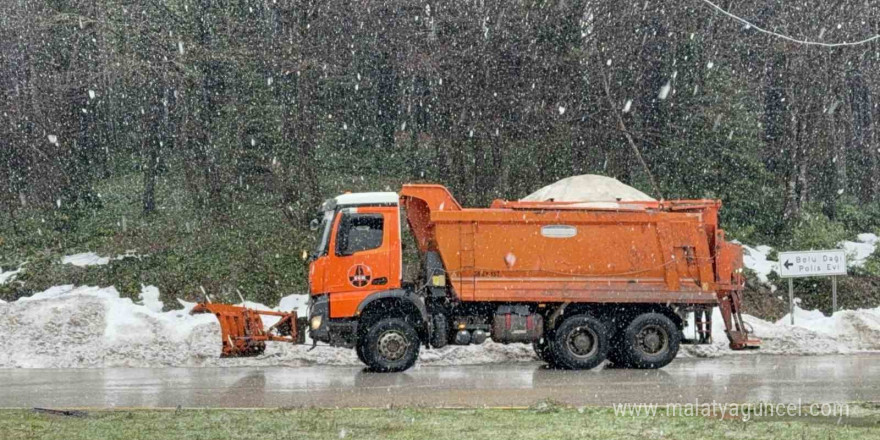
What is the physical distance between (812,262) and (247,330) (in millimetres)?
11078

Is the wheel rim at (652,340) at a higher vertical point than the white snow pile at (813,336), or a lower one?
higher

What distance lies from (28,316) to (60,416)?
9222 millimetres

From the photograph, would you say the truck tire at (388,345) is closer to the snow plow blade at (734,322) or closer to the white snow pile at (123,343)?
the white snow pile at (123,343)

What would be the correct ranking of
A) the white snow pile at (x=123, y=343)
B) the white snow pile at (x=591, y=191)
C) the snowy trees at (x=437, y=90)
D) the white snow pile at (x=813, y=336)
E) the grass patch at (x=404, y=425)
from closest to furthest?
Answer: the grass patch at (x=404, y=425)
the white snow pile at (x=123, y=343)
the white snow pile at (x=813, y=336)
the white snow pile at (x=591, y=191)
the snowy trees at (x=437, y=90)

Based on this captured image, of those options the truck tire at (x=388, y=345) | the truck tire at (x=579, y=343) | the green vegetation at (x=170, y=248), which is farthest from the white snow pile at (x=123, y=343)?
the green vegetation at (x=170, y=248)

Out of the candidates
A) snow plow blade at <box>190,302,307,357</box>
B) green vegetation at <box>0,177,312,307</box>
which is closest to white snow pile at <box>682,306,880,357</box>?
snow plow blade at <box>190,302,307,357</box>

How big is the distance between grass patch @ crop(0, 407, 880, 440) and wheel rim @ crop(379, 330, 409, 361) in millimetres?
5004

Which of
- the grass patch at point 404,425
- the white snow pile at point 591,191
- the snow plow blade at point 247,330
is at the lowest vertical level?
the grass patch at point 404,425

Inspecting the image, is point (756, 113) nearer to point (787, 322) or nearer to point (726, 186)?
point (726, 186)

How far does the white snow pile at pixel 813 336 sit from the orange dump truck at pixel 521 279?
2353 mm

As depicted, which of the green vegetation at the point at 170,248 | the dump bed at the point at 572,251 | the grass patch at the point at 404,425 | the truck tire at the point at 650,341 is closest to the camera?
the grass patch at the point at 404,425

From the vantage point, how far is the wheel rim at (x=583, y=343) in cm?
1633

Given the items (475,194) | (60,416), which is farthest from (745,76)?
(60,416)

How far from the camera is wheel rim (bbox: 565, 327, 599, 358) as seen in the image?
16.3 m
